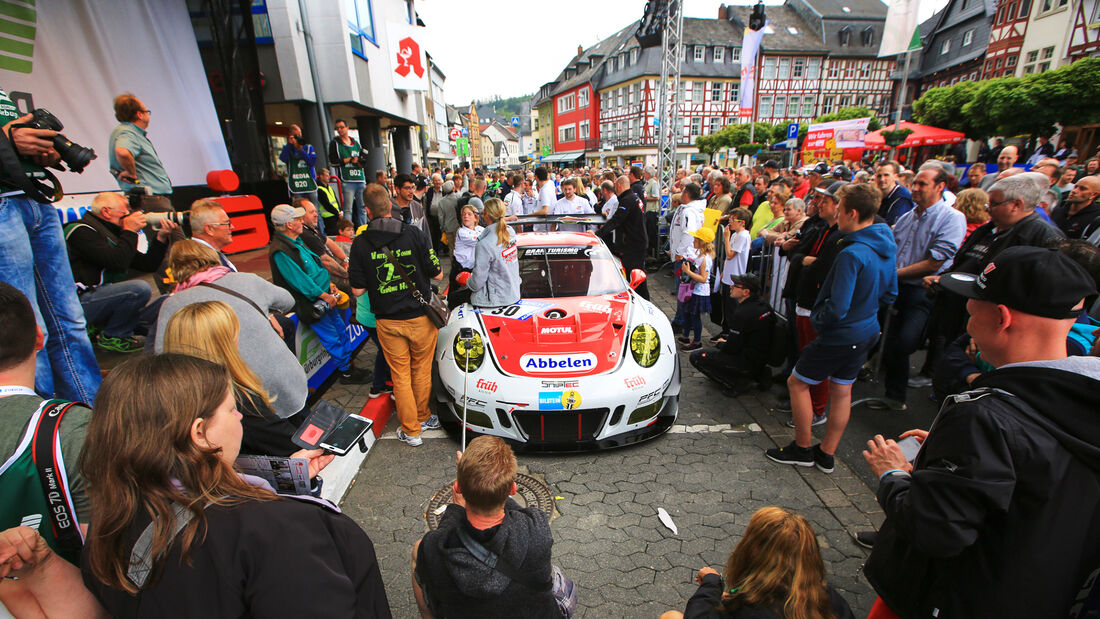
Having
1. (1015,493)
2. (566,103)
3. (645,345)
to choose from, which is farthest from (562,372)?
(566,103)

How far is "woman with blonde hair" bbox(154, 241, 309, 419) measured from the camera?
221 centimetres

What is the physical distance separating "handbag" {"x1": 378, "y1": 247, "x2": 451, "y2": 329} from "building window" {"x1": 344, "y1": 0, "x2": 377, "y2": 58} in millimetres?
9513

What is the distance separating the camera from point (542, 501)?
9.95 ft

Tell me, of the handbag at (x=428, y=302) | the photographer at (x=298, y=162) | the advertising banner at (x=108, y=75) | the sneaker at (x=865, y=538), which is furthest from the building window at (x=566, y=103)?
the sneaker at (x=865, y=538)

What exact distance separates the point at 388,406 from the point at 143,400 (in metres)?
3.39

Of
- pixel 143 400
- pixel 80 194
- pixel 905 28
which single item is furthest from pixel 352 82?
pixel 905 28

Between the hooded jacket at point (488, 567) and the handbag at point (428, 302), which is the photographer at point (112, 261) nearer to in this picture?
the handbag at point (428, 302)

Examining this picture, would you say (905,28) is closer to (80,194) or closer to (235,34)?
(235,34)

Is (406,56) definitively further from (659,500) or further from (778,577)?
(778,577)

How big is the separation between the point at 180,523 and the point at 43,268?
2.83 m

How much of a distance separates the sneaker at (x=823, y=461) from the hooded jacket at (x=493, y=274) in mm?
2669

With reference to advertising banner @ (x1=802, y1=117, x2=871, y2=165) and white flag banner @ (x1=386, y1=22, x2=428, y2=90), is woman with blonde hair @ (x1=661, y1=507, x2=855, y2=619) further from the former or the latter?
advertising banner @ (x1=802, y1=117, x2=871, y2=165)

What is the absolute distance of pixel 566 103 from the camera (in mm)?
61188

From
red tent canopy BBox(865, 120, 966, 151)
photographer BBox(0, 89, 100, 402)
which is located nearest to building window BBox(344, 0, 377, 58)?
photographer BBox(0, 89, 100, 402)
